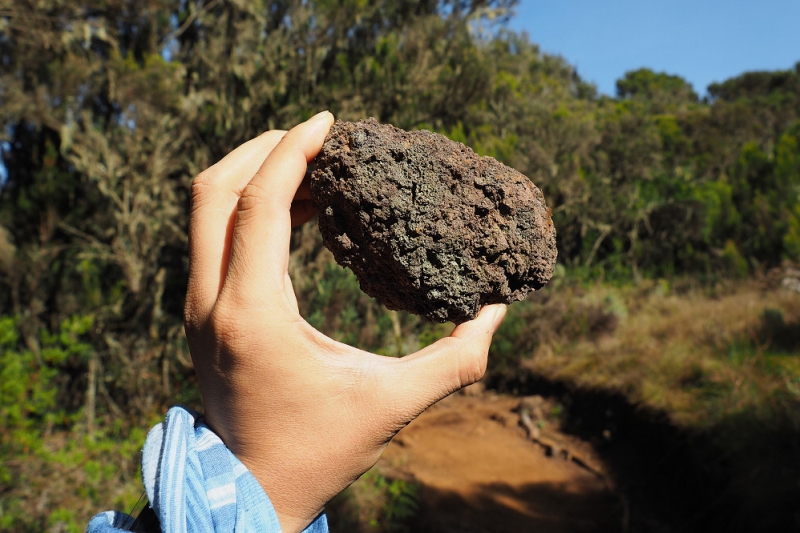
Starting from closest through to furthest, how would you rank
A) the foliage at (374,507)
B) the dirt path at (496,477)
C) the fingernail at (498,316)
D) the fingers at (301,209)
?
1. the fingernail at (498,316)
2. the fingers at (301,209)
3. the foliage at (374,507)
4. the dirt path at (496,477)

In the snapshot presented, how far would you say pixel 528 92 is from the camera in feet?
37.9

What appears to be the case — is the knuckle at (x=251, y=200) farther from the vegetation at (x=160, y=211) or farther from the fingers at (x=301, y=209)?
the vegetation at (x=160, y=211)

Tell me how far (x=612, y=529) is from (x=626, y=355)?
3.10 m

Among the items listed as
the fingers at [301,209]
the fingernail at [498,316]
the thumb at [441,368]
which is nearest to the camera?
the thumb at [441,368]

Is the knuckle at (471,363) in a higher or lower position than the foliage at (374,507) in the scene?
higher

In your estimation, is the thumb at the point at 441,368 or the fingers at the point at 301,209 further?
the fingers at the point at 301,209

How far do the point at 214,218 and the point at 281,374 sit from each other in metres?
0.48

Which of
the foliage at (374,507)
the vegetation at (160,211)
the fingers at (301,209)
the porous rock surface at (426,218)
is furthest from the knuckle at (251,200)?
the foliage at (374,507)

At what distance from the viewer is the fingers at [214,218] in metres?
1.35

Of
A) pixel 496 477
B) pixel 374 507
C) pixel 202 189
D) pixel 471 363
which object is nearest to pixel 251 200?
pixel 202 189

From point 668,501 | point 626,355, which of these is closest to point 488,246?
point 668,501

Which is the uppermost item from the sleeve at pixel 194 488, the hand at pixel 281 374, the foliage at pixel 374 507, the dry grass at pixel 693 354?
the hand at pixel 281 374

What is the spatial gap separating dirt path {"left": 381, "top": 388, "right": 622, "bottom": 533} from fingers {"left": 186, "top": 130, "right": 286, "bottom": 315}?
4208mm

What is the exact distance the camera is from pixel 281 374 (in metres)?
1.24
